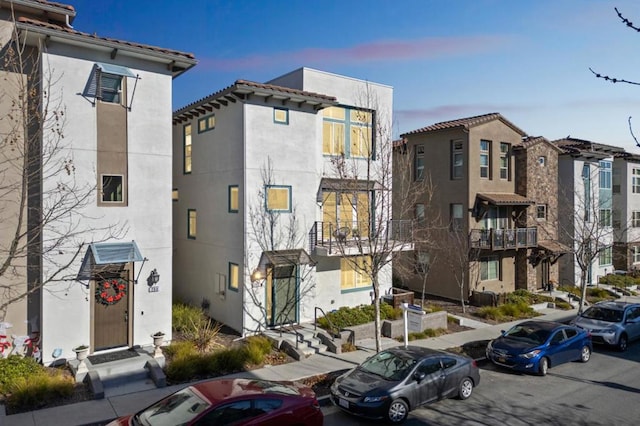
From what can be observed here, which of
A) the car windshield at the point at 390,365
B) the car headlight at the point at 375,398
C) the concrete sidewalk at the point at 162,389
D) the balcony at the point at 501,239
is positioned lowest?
the concrete sidewalk at the point at 162,389

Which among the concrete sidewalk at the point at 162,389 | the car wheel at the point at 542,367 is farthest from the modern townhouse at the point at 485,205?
the car wheel at the point at 542,367

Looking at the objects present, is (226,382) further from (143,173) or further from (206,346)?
(143,173)

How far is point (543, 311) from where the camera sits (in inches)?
882

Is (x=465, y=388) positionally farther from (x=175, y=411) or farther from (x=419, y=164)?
(x=419, y=164)

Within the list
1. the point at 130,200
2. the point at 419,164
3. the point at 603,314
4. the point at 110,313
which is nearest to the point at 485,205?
the point at 419,164

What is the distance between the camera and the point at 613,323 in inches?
661

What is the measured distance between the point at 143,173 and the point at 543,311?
19.3 metres

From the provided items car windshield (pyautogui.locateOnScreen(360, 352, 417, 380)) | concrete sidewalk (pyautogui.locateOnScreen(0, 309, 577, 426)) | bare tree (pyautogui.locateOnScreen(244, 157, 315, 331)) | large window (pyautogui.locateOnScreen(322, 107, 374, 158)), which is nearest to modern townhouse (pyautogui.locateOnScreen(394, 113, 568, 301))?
large window (pyautogui.locateOnScreen(322, 107, 374, 158))

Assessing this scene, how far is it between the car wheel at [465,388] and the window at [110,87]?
12214 mm

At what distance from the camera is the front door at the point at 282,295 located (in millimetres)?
16391

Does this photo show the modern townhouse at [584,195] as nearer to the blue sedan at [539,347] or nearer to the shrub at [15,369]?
the blue sedan at [539,347]

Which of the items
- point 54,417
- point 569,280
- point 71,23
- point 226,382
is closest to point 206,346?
point 54,417

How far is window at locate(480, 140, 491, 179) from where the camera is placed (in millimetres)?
24266

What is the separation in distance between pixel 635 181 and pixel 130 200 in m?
36.4
